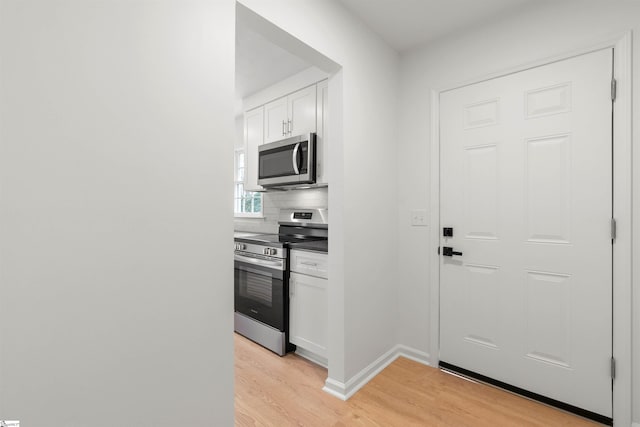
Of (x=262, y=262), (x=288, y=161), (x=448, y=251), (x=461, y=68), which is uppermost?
(x=461, y=68)

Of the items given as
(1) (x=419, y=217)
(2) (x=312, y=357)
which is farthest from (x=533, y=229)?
(2) (x=312, y=357)

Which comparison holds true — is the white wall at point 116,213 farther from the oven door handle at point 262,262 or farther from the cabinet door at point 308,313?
the oven door handle at point 262,262

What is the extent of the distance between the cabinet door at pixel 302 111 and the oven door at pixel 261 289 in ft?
4.07

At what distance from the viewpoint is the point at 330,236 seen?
A: 2.05 meters

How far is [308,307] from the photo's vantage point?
2355 millimetres

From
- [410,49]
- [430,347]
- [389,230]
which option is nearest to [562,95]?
[410,49]

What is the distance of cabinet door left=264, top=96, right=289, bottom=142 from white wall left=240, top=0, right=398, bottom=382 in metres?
1.01

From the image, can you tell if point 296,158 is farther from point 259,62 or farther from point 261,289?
point 261,289

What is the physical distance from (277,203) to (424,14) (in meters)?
2.35

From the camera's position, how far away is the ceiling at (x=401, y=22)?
1921 mm

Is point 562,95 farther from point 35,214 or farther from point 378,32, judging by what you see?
point 35,214

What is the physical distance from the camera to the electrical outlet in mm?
2387

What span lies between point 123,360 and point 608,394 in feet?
8.06

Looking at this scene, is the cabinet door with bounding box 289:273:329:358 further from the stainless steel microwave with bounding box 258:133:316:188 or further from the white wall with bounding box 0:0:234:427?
the white wall with bounding box 0:0:234:427
